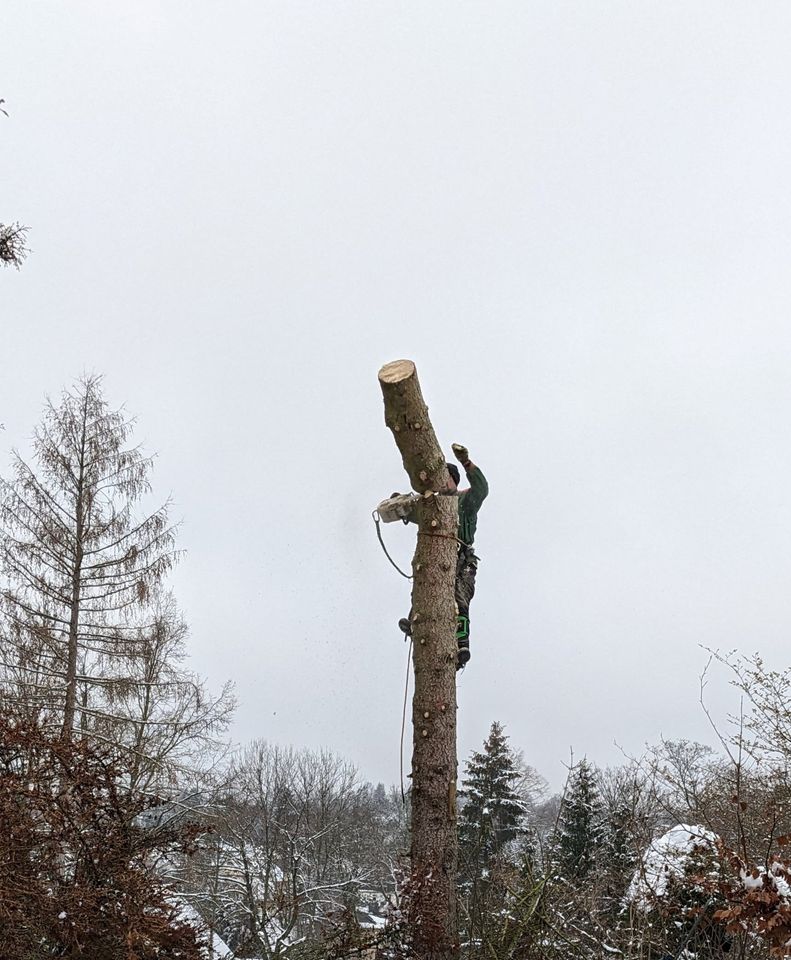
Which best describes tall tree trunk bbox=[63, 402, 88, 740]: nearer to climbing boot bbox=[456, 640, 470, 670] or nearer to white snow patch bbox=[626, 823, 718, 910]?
climbing boot bbox=[456, 640, 470, 670]

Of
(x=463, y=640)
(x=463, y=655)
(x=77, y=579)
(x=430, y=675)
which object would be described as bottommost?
(x=430, y=675)

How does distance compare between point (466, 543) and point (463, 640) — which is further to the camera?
point (466, 543)

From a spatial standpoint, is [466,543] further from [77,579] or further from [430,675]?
[77,579]

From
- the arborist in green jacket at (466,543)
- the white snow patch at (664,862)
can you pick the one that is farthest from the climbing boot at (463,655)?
the white snow patch at (664,862)

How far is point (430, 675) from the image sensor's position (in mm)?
4555

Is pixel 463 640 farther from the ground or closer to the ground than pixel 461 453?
closer to the ground

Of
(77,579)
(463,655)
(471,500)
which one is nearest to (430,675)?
(463,655)

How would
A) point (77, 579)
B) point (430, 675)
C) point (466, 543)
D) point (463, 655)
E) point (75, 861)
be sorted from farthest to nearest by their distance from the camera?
point (77, 579) → point (466, 543) → point (463, 655) → point (430, 675) → point (75, 861)

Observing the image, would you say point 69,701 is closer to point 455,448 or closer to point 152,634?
point 152,634

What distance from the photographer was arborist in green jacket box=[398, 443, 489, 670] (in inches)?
219

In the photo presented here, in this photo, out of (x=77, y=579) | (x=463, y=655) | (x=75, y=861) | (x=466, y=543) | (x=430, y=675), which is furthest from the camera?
(x=77, y=579)

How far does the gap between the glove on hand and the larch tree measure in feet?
25.0

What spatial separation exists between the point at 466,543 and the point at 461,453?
2.31 feet

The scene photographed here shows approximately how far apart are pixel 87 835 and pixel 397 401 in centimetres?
280
